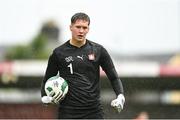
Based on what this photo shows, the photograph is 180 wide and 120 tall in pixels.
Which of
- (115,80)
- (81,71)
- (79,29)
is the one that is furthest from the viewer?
(115,80)

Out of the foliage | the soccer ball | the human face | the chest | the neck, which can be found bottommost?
the foliage

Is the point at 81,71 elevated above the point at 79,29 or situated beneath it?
situated beneath

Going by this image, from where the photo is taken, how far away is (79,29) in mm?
9461

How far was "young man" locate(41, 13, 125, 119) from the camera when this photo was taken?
950 centimetres

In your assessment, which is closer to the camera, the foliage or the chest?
the chest

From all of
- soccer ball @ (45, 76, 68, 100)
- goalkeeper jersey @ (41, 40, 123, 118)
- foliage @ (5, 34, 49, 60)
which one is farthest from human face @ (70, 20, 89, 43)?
foliage @ (5, 34, 49, 60)

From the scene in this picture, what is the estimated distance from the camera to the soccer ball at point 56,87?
9453 millimetres

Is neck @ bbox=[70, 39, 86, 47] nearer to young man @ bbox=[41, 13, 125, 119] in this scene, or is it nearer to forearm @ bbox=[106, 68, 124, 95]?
young man @ bbox=[41, 13, 125, 119]

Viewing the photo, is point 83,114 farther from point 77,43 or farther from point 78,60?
point 77,43

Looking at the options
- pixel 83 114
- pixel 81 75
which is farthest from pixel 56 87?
pixel 83 114

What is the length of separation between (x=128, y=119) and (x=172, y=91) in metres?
4.19

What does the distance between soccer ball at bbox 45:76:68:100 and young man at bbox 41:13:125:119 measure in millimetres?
71

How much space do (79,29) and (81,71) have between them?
20.1 inches

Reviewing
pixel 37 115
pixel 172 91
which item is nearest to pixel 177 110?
pixel 172 91
